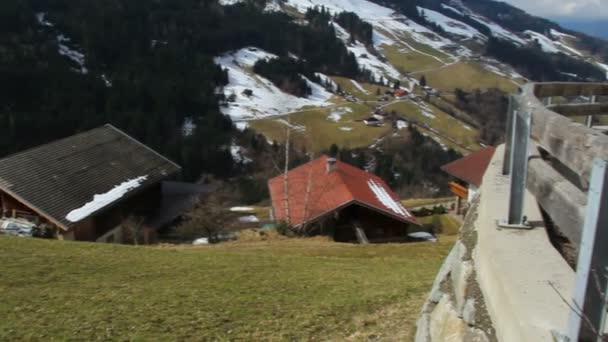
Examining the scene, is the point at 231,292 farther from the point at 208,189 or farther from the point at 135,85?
the point at 135,85

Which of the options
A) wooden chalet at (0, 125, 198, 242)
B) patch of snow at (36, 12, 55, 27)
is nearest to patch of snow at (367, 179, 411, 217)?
wooden chalet at (0, 125, 198, 242)

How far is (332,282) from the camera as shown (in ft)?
36.4

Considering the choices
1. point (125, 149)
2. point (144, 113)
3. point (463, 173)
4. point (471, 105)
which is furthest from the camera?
point (471, 105)

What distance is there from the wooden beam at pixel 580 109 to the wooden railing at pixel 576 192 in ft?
3.48

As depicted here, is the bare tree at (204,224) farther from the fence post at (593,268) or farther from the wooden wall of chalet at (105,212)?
the fence post at (593,268)

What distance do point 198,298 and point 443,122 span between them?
513 ft

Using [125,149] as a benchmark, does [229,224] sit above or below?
below

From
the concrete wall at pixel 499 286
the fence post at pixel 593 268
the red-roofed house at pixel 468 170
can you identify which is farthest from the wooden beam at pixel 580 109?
the red-roofed house at pixel 468 170

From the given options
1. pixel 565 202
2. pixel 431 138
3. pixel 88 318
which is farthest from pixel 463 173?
pixel 431 138

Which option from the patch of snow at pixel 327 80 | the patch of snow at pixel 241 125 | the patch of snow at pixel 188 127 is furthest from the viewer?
the patch of snow at pixel 327 80

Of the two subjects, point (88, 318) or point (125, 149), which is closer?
point (88, 318)

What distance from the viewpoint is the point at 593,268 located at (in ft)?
8.07

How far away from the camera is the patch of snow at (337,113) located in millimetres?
150425

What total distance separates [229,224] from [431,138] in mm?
108729
